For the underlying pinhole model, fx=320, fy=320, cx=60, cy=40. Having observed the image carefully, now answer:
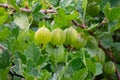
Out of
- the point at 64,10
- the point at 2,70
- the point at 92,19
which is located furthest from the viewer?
the point at 92,19

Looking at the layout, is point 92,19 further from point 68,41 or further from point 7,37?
point 7,37

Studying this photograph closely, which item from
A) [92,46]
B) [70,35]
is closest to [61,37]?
[70,35]

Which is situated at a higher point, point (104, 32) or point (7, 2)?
point (7, 2)

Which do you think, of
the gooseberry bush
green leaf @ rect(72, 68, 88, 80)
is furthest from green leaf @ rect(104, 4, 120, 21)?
green leaf @ rect(72, 68, 88, 80)

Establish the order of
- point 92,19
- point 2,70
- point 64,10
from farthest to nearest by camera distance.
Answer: point 92,19
point 64,10
point 2,70

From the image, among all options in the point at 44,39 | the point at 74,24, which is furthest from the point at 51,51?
the point at 74,24

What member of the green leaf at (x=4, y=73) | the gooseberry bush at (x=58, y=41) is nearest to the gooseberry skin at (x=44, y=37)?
the gooseberry bush at (x=58, y=41)

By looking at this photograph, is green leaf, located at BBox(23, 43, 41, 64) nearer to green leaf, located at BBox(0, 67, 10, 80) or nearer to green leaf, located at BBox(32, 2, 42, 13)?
green leaf, located at BBox(0, 67, 10, 80)
